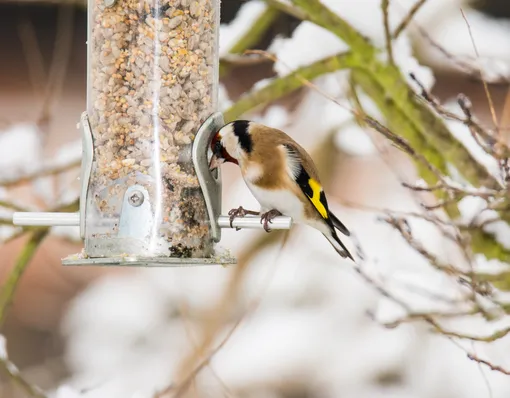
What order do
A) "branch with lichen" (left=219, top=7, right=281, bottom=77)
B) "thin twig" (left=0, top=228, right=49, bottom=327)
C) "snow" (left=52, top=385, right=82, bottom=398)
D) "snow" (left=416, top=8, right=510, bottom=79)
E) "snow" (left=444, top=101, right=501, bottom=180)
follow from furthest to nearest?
"snow" (left=416, top=8, right=510, bottom=79), "snow" (left=52, top=385, right=82, bottom=398), "branch with lichen" (left=219, top=7, right=281, bottom=77), "snow" (left=444, top=101, right=501, bottom=180), "thin twig" (left=0, top=228, right=49, bottom=327)

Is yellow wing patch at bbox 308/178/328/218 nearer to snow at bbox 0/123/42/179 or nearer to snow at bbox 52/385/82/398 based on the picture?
snow at bbox 0/123/42/179

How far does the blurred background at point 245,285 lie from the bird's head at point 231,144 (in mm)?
1325

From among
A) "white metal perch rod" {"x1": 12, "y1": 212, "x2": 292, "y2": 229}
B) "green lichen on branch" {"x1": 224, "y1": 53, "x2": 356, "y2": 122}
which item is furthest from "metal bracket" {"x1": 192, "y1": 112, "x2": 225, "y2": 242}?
"green lichen on branch" {"x1": 224, "y1": 53, "x2": 356, "y2": 122}

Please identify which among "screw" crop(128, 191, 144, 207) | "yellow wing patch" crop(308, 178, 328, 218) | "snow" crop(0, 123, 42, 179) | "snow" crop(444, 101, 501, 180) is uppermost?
"screw" crop(128, 191, 144, 207)

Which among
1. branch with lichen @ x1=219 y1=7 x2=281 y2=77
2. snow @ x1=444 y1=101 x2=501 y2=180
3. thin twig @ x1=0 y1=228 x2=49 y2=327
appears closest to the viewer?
thin twig @ x1=0 y1=228 x2=49 y2=327

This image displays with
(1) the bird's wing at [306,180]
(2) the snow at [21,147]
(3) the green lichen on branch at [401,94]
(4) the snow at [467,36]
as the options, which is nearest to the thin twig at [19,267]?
(2) the snow at [21,147]

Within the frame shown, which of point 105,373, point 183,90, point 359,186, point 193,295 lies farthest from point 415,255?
point 183,90

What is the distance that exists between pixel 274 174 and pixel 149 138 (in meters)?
0.37

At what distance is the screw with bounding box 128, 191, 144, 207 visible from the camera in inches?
111

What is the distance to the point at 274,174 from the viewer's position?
3.02 meters

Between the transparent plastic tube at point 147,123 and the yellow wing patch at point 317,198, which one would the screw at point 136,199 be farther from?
the yellow wing patch at point 317,198

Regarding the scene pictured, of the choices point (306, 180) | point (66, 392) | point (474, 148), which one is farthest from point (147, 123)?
point (66, 392)

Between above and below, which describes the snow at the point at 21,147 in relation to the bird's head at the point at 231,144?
below

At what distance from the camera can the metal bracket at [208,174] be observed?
9.68 ft
